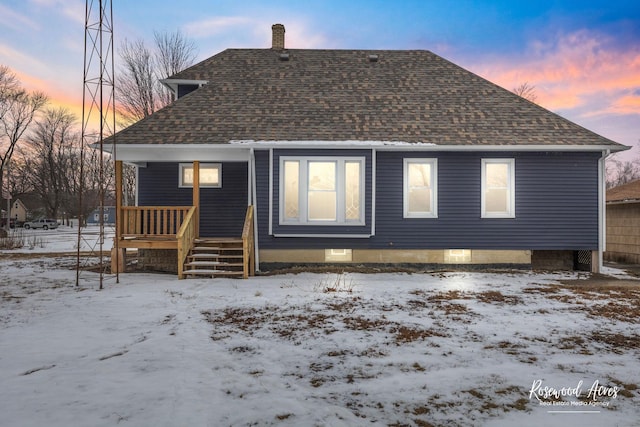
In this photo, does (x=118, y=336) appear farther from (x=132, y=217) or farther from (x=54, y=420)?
(x=132, y=217)

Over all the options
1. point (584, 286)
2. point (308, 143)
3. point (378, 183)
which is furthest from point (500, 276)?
point (308, 143)

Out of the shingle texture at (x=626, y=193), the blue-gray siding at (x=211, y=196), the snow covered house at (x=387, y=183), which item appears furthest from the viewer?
the shingle texture at (x=626, y=193)

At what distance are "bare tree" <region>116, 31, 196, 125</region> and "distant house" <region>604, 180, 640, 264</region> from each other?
83.3 ft

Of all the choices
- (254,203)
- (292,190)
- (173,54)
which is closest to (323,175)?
(292,190)

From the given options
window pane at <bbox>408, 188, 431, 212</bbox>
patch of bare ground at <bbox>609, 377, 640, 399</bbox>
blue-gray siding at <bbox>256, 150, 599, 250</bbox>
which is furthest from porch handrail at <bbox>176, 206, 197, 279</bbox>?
patch of bare ground at <bbox>609, 377, 640, 399</bbox>

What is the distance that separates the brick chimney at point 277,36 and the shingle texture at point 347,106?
2.89 feet

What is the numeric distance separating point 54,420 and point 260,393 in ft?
5.60

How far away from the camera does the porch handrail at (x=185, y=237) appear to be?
10141mm

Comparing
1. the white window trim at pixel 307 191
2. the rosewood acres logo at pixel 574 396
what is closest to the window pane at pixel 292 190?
the white window trim at pixel 307 191

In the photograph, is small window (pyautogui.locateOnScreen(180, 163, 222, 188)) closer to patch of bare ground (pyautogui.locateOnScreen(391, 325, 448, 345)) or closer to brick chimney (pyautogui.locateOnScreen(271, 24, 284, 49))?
brick chimney (pyautogui.locateOnScreen(271, 24, 284, 49))

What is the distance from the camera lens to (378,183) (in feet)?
38.6

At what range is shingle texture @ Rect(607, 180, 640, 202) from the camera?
600 inches

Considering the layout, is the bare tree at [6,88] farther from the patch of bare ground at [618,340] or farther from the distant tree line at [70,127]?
the patch of bare ground at [618,340]

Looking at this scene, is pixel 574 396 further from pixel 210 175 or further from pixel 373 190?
pixel 210 175
